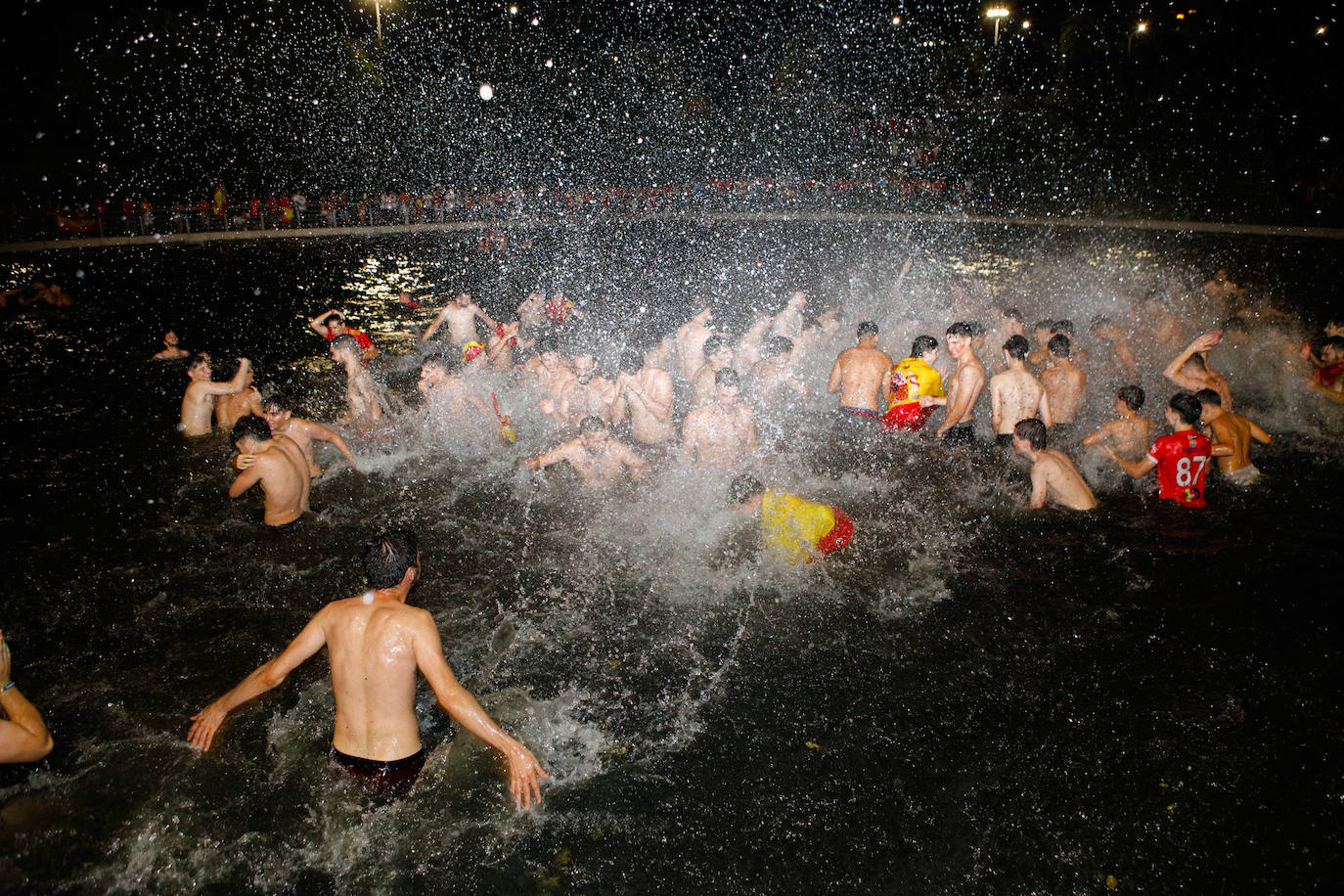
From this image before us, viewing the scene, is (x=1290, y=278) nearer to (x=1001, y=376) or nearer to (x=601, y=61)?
(x=1001, y=376)

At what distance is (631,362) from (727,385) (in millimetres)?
1213

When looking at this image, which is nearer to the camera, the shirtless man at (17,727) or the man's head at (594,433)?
the shirtless man at (17,727)

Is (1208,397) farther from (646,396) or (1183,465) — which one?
(646,396)

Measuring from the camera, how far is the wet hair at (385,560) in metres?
3.41

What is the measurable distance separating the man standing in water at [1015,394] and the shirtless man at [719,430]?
2.69m

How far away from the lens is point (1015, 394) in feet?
23.5

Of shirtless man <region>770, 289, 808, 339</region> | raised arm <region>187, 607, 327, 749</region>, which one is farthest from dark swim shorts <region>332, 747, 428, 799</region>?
shirtless man <region>770, 289, 808, 339</region>

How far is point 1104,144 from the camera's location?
25.2m

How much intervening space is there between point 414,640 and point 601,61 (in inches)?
1571

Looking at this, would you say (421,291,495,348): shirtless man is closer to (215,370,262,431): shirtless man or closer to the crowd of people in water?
the crowd of people in water

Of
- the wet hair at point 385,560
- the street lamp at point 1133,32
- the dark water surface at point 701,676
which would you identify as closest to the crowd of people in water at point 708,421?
the wet hair at point 385,560

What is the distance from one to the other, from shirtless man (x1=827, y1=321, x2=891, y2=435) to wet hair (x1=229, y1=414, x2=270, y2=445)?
5.93 m

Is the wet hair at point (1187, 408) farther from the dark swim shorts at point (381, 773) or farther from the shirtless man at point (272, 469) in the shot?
the shirtless man at point (272, 469)

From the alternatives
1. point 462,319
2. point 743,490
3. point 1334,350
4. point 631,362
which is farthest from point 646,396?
point 1334,350
